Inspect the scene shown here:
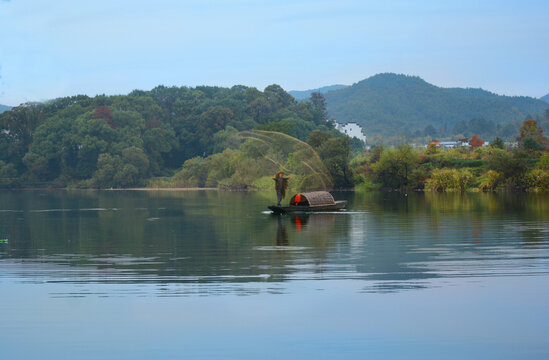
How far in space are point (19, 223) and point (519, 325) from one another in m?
26.5

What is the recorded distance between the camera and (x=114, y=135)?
108 metres

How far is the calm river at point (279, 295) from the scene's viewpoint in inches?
395

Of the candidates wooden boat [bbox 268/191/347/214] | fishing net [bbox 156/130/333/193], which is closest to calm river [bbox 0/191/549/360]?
wooden boat [bbox 268/191/347/214]

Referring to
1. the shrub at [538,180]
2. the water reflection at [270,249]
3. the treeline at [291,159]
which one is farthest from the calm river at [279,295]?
the shrub at [538,180]

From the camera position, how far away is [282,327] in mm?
Result: 10938

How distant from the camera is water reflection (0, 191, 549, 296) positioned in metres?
15.4

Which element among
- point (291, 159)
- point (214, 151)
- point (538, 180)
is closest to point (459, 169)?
point (538, 180)

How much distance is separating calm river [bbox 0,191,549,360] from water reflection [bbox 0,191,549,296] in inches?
2.6

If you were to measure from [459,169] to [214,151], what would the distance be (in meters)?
47.2

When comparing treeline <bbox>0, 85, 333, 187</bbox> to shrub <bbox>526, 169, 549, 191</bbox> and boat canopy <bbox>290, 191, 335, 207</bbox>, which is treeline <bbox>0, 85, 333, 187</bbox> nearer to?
shrub <bbox>526, 169, 549, 191</bbox>

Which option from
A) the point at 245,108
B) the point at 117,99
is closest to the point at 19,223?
the point at 117,99

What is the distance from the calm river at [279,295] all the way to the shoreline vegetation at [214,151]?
71.1ft

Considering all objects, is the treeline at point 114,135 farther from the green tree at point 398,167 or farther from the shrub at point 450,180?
the shrub at point 450,180

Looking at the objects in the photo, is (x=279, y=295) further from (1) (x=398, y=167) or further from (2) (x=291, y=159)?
(1) (x=398, y=167)
